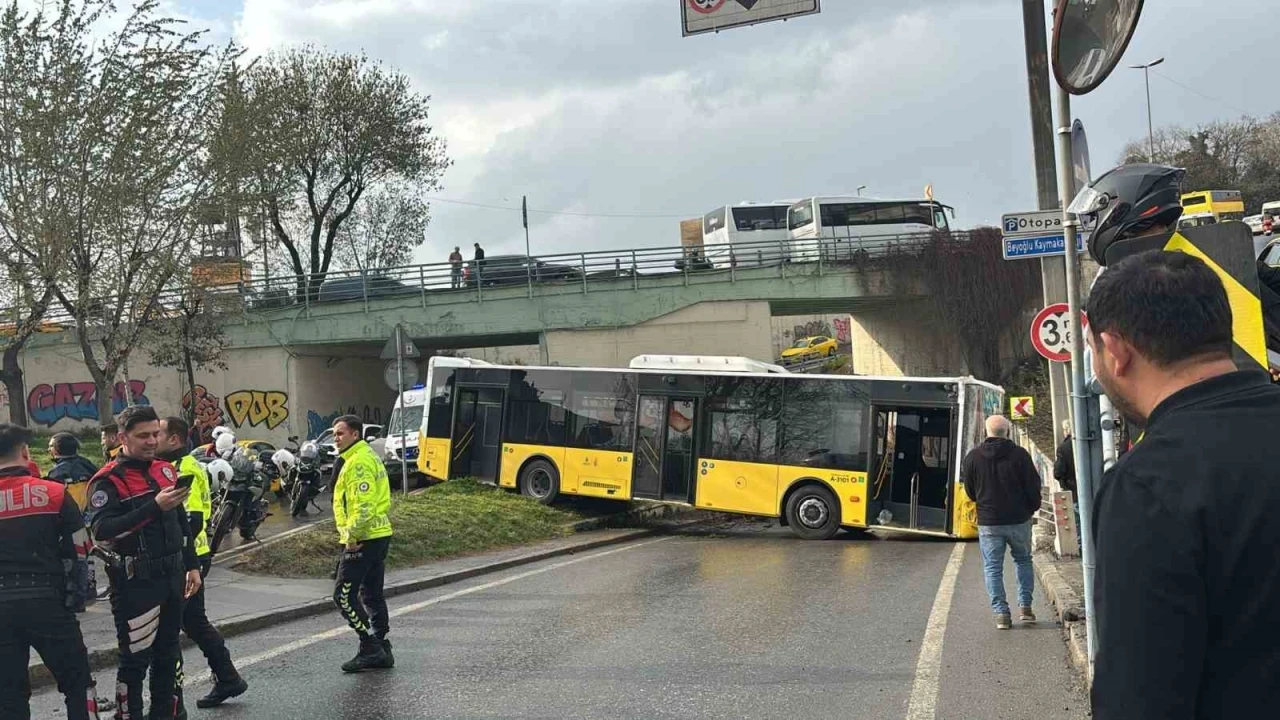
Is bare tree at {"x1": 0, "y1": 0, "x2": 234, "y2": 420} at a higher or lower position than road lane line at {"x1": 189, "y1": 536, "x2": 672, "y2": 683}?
higher

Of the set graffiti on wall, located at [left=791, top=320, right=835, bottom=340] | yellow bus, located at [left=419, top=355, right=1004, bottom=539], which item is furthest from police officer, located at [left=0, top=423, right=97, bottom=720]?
graffiti on wall, located at [left=791, top=320, right=835, bottom=340]

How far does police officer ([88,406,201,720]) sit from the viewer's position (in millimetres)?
6254

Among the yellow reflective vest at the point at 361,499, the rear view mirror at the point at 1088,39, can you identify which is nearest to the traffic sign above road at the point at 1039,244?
the rear view mirror at the point at 1088,39

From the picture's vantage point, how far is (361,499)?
8.02 m

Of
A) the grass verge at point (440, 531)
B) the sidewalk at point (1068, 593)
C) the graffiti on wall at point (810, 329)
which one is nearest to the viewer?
the sidewalk at point (1068, 593)

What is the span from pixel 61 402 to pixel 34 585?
3483 centimetres

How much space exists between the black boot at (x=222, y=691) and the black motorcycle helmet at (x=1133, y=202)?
19.1ft

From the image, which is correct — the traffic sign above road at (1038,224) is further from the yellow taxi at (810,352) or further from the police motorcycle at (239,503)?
the yellow taxi at (810,352)

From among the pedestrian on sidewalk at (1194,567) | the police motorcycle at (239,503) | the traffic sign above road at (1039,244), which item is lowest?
the police motorcycle at (239,503)

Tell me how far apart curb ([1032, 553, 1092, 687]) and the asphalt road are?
5.5 inches

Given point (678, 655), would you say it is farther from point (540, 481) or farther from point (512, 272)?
point (512, 272)

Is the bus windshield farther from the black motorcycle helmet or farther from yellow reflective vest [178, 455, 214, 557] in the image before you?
the black motorcycle helmet

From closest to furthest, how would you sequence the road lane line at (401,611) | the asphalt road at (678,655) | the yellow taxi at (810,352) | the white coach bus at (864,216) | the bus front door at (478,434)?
the asphalt road at (678,655) < the road lane line at (401,611) < the bus front door at (478,434) < the white coach bus at (864,216) < the yellow taxi at (810,352)

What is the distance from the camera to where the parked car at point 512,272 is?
35.7m
